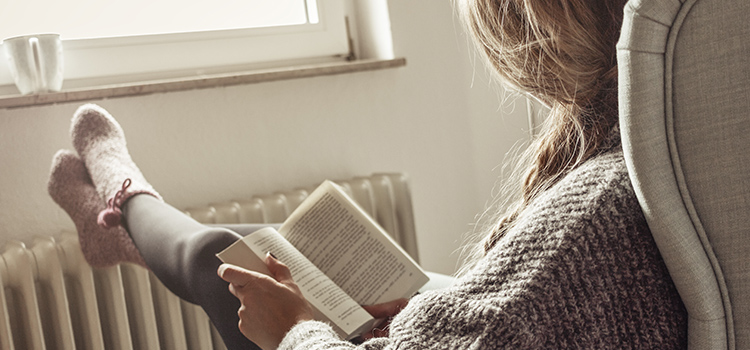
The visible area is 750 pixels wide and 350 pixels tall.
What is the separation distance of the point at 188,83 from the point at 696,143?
3.80 ft

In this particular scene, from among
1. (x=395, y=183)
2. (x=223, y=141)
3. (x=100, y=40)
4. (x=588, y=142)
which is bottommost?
(x=395, y=183)


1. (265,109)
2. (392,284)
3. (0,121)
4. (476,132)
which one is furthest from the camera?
(476,132)

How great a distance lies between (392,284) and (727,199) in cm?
60

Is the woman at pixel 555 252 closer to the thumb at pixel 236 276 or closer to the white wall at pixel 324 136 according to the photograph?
the thumb at pixel 236 276

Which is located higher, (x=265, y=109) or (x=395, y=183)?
(x=265, y=109)

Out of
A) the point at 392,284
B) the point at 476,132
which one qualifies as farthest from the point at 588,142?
the point at 476,132

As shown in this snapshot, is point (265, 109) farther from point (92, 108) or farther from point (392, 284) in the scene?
point (392, 284)

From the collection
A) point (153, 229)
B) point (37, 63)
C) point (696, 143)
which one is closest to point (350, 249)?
point (153, 229)

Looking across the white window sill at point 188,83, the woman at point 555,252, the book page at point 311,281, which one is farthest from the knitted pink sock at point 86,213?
the woman at point 555,252

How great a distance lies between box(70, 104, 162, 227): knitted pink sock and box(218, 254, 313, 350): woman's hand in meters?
0.46

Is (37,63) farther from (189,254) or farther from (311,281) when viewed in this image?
(311,281)

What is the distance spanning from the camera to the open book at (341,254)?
0.91m

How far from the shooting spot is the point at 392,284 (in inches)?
38.3

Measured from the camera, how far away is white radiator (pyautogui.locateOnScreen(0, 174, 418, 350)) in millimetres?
1159
